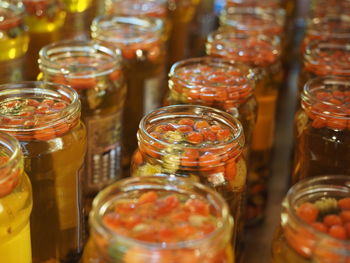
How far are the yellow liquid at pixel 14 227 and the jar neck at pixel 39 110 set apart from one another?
0.11 m

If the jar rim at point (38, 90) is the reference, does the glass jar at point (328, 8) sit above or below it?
above

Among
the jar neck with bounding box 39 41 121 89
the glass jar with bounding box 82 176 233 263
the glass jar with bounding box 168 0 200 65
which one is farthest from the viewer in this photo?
the glass jar with bounding box 168 0 200 65

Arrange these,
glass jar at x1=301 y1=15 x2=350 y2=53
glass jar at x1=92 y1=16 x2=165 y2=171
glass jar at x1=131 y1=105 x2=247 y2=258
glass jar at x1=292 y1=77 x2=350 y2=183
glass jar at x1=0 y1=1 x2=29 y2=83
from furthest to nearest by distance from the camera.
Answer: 1. glass jar at x1=301 y1=15 x2=350 y2=53
2. glass jar at x1=92 y1=16 x2=165 y2=171
3. glass jar at x1=0 y1=1 x2=29 y2=83
4. glass jar at x1=292 y1=77 x2=350 y2=183
5. glass jar at x1=131 y1=105 x2=247 y2=258

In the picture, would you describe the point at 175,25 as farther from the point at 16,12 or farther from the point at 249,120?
the point at 249,120

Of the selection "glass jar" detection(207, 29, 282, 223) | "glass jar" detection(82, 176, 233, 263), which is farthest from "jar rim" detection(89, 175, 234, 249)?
"glass jar" detection(207, 29, 282, 223)

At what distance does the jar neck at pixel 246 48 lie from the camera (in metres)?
1.47

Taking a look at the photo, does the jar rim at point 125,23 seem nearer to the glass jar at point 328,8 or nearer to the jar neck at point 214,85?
the jar neck at point 214,85

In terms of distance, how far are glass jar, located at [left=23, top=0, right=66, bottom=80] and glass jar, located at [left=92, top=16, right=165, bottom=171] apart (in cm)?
11

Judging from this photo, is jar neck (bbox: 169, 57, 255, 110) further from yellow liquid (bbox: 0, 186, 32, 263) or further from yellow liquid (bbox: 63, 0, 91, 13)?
yellow liquid (bbox: 63, 0, 91, 13)

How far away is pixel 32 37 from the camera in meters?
1.60

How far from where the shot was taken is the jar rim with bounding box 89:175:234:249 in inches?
30.2

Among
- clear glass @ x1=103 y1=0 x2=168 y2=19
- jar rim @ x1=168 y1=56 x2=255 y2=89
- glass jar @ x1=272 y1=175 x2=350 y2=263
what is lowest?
glass jar @ x1=272 y1=175 x2=350 y2=263

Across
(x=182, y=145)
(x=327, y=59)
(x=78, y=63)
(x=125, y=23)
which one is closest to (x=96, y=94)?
(x=78, y=63)

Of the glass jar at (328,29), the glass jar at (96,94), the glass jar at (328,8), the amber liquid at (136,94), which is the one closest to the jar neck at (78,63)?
the glass jar at (96,94)
